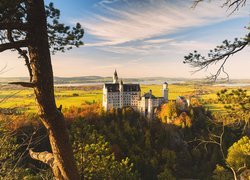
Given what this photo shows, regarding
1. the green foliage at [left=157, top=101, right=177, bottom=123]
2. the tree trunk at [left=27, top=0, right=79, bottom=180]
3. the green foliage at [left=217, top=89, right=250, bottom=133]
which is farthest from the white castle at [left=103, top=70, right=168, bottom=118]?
the tree trunk at [left=27, top=0, right=79, bottom=180]

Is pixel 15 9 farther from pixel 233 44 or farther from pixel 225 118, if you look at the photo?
pixel 225 118

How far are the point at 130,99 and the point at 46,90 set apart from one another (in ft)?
205

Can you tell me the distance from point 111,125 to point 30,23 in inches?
2050

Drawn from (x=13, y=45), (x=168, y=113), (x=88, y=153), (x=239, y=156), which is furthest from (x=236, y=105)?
(x=168, y=113)

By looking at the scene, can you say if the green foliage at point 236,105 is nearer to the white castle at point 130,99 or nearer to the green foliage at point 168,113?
the green foliage at point 168,113

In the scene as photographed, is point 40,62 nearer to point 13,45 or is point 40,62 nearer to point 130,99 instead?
point 13,45

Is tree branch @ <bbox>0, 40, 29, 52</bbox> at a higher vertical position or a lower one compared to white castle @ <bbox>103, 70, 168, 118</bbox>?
higher

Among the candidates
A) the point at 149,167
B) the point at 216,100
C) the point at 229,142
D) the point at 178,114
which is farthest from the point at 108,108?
the point at 216,100

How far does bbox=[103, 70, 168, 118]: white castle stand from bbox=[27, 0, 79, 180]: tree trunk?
5888 centimetres

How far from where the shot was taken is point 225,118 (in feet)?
19.0

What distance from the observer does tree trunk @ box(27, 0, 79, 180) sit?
3699 mm

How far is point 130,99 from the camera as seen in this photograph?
6612 centimetres

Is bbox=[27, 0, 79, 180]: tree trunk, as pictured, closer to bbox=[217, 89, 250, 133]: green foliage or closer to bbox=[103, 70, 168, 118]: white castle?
bbox=[217, 89, 250, 133]: green foliage

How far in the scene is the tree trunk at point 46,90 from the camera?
3.70m
